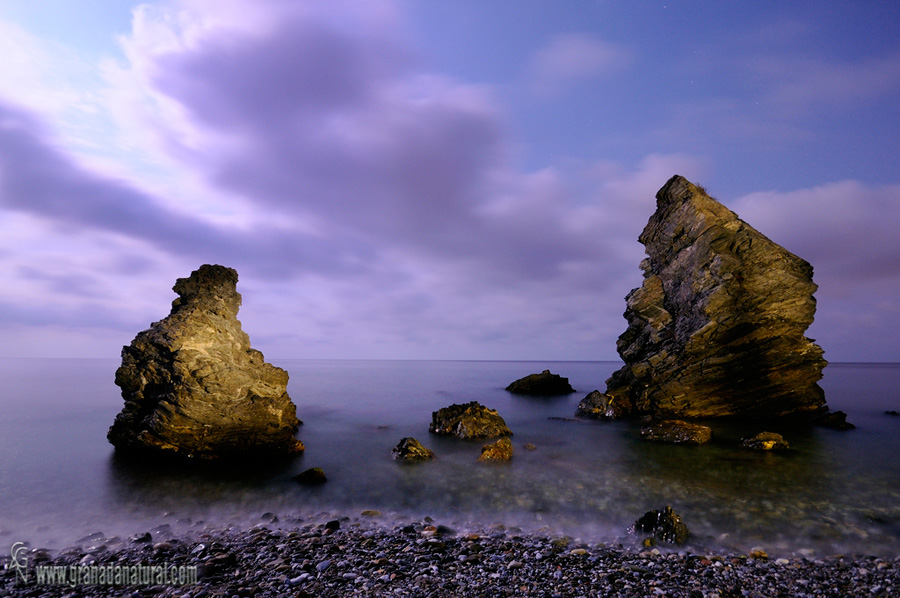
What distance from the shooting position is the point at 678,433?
21.5 metres

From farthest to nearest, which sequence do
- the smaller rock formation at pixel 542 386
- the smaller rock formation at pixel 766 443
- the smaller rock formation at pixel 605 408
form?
the smaller rock formation at pixel 542 386 → the smaller rock formation at pixel 605 408 → the smaller rock formation at pixel 766 443

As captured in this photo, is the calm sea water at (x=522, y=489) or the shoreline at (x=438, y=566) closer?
the shoreline at (x=438, y=566)

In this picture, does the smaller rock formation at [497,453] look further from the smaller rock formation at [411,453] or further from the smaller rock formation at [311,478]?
the smaller rock formation at [311,478]

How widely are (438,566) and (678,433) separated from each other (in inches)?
763

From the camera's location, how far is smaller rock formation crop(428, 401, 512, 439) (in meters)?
23.1

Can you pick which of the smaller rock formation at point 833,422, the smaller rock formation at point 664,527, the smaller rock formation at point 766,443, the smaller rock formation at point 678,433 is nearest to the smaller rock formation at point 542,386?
the smaller rock formation at point 833,422

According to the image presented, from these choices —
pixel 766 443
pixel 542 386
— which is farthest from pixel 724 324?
pixel 542 386

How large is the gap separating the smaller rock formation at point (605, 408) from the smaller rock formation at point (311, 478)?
23878mm

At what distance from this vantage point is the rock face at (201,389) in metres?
15.9

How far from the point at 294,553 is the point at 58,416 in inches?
1436

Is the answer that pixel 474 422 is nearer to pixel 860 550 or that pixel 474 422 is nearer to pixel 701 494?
pixel 701 494

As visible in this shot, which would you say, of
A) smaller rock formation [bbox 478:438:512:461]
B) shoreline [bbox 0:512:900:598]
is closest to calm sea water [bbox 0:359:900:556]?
smaller rock formation [bbox 478:438:512:461]

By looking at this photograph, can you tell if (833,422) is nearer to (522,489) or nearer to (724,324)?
(724,324)

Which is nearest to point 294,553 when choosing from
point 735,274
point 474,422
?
point 474,422
